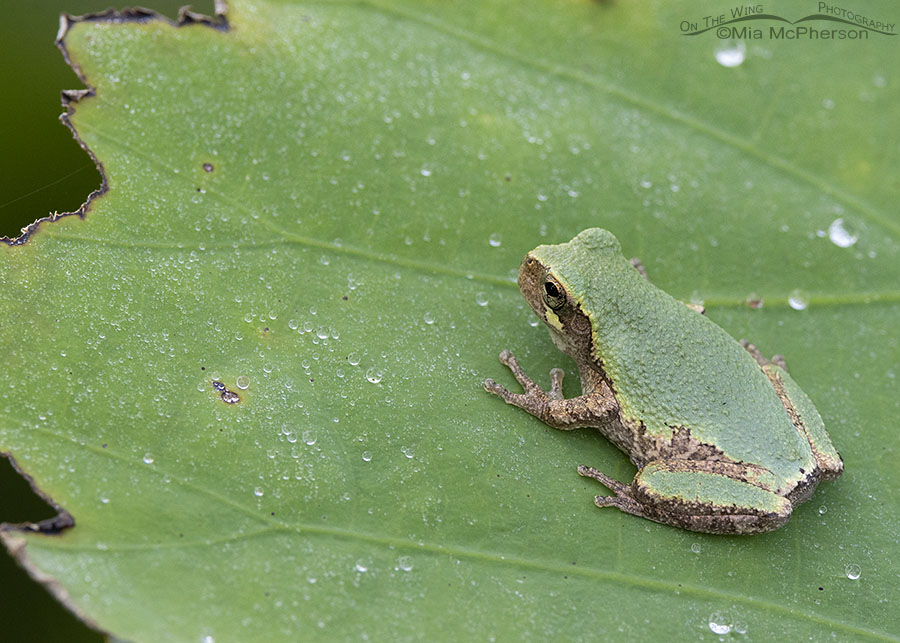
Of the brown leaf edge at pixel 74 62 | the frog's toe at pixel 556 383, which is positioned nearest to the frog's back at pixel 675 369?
the frog's toe at pixel 556 383

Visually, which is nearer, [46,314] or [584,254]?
[46,314]

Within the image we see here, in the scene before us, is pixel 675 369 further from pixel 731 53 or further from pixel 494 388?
pixel 731 53

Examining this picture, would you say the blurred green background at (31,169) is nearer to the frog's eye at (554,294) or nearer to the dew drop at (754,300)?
the frog's eye at (554,294)

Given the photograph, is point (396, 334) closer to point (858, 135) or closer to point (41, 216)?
point (41, 216)

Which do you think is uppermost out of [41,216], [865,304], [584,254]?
[41,216]

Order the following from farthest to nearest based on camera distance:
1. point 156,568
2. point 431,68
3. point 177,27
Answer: point 431,68 → point 177,27 → point 156,568

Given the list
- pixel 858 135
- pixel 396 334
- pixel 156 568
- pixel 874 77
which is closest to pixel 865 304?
pixel 858 135

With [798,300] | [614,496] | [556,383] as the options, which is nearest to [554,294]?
[556,383]

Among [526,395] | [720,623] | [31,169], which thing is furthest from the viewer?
[31,169]
